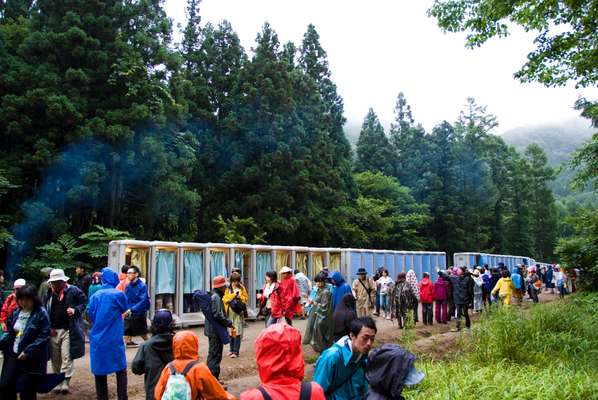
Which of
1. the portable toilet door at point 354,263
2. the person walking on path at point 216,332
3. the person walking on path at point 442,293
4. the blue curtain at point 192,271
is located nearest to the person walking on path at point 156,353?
the person walking on path at point 216,332

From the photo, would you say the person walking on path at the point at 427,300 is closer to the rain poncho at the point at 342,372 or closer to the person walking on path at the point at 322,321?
the person walking on path at the point at 322,321

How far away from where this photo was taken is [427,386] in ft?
21.2

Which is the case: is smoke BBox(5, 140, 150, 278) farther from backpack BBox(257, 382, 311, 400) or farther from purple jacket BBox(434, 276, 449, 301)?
backpack BBox(257, 382, 311, 400)

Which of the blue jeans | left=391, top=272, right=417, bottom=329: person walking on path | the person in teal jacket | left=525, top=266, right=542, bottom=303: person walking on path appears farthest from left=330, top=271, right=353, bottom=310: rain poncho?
left=525, top=266, right=542, bottom=303: person walking on path

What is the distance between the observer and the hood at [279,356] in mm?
2699

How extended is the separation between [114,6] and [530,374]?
20.0 meters

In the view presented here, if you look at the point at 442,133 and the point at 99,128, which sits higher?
the point at 442,133

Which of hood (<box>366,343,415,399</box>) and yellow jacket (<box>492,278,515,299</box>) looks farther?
yellow jacket (<box>492,278,515,299</box>)

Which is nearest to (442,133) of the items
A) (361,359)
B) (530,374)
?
(530,374)

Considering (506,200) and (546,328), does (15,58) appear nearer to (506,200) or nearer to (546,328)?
→ (546,328)

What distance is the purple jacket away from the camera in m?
14.5

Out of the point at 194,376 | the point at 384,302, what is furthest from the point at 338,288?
the point at 384,302

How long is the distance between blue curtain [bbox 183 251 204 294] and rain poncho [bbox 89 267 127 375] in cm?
795

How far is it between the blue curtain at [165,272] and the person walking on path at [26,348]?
7.78m
